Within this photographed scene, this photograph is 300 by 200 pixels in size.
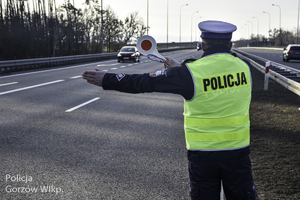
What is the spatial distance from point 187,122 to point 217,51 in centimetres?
54

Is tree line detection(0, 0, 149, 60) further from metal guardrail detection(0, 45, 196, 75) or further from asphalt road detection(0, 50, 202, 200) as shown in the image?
asphalt road detection(0, 50, 202, 200)

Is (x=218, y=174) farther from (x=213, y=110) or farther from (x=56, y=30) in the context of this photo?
(x=56, y=30)

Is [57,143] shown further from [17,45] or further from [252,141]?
[17,45]

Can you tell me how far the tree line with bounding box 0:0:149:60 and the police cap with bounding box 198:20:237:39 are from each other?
993 inches

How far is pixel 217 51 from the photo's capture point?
2420 mm

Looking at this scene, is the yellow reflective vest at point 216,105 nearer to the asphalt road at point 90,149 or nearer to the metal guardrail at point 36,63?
the asphalt road at point 90,149

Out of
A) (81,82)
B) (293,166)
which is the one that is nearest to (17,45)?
(81,82)

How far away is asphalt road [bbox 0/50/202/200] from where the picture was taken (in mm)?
4074

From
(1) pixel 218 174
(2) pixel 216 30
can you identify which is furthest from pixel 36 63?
(1) pixel 218 174

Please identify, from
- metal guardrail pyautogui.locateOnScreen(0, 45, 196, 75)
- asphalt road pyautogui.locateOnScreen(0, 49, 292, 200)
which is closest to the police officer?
asphalt road pyautogui.locateOnScreen(0, 49, 292, 200)

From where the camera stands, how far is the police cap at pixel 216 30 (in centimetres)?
238

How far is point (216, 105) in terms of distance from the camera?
2346 millimetres

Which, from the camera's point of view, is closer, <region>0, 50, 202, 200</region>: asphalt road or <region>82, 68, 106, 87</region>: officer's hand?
<region>82, 68, 106, 87</region>: officer's hand

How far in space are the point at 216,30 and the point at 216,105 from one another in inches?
20.2
